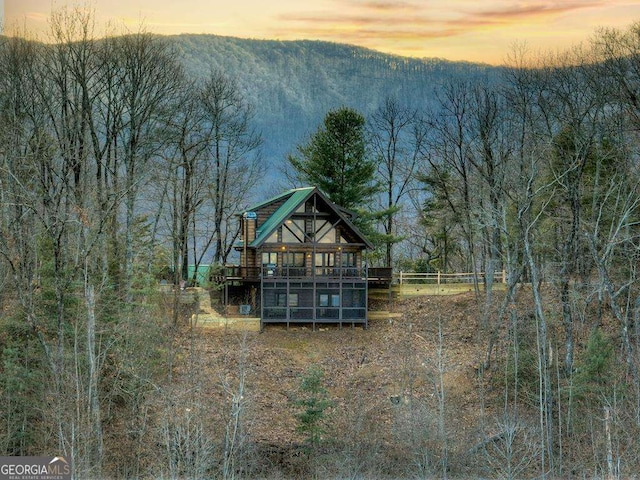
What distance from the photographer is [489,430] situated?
25250mm

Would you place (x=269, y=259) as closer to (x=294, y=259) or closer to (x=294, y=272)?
(x=294, y=259)

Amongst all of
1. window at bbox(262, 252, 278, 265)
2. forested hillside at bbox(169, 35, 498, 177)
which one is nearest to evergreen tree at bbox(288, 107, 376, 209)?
window at bbox(262, 252, 278, 265)

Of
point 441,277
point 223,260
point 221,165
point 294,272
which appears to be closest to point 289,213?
point 294,272

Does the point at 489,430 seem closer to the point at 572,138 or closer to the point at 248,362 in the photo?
the point at 248,362

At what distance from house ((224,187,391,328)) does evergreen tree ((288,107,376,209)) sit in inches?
102

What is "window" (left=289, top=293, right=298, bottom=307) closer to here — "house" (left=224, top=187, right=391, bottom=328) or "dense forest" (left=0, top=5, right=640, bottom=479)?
"house" (left=224, top=187, right=391, bottom=328)

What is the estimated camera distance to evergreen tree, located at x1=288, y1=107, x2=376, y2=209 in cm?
3500

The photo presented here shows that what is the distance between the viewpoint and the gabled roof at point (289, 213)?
102 feet

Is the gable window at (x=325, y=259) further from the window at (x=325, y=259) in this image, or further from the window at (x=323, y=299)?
the window at (x=323, y=299)

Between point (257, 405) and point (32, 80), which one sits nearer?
point (257, 405)

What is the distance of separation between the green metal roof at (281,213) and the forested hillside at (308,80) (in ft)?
88.5

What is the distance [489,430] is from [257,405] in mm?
7122

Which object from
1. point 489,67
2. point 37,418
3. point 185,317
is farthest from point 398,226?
point 37,418

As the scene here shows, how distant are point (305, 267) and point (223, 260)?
714 cm
